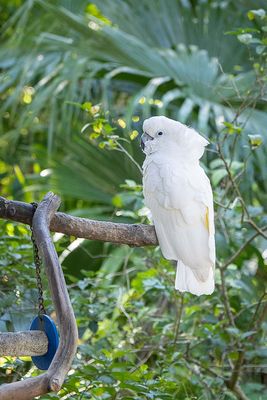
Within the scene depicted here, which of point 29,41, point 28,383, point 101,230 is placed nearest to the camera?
point 28,383

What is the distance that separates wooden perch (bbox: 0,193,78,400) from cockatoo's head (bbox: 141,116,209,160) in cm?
38

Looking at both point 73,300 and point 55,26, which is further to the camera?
point 55,26

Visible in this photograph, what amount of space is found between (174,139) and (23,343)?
78 cm

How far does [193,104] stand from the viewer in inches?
131

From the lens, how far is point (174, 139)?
6.84ft

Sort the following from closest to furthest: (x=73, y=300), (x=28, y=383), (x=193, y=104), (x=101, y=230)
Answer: (x=28, y=383), (x=101, y=230), (x=73, y=300), (x=193, y=104)

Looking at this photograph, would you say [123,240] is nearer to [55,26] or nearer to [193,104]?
[193,104]

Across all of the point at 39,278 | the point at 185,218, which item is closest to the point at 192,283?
the point at 185,218

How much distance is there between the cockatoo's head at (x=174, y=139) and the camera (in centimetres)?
207

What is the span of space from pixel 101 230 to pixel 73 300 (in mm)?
668

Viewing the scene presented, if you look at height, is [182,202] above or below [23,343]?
below

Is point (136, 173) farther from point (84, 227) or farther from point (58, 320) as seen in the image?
point (58, 320)

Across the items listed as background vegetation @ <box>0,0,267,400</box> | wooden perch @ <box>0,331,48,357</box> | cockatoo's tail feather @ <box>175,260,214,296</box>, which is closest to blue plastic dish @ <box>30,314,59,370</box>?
wooden perch @ <box>0,331,48,357</box>

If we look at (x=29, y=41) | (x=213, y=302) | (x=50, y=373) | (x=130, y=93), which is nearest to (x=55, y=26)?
(x=29, y=41)
